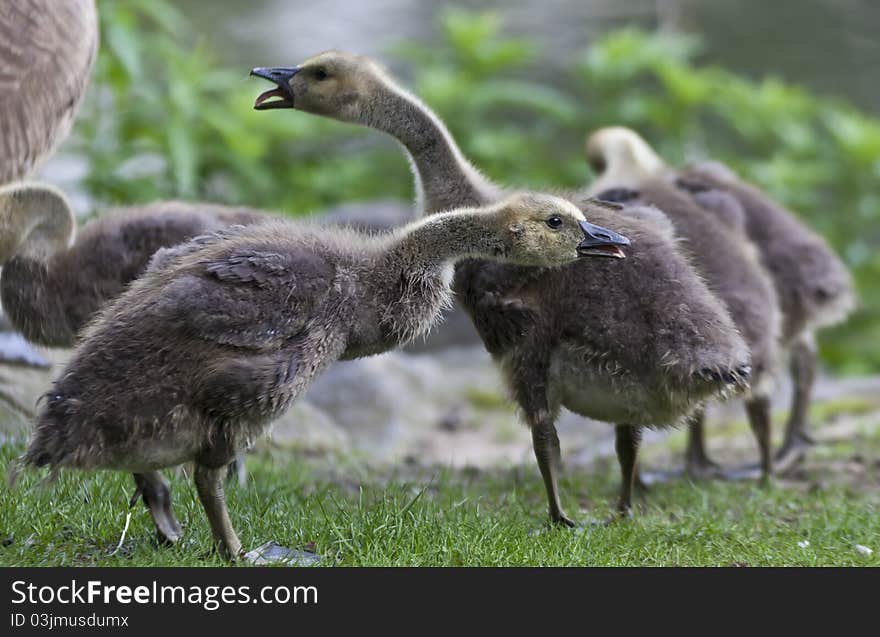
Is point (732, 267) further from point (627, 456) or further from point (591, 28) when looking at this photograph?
point (591, 28)

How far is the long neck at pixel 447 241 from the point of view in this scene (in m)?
5.69

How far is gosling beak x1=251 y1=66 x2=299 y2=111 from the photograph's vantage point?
23.1 ft

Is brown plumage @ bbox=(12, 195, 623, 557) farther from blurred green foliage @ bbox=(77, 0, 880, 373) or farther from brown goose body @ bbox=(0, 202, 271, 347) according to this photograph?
blurred green foliage @ bbox=(77, 0, 880, 373)

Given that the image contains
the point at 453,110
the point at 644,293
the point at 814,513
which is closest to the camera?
the point at 644,293

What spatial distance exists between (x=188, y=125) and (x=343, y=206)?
6.10 feet

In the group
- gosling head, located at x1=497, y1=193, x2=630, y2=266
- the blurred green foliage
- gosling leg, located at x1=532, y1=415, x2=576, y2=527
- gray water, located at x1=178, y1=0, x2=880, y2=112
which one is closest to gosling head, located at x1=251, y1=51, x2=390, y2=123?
gosling head, located at x1=497, y1=193, x2=630, y2=266

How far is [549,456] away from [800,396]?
11.2 feet

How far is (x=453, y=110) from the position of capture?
46.6 ft

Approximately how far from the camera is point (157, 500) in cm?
575

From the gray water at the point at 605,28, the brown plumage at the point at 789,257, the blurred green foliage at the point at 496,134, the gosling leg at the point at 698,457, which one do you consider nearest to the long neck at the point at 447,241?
the brown plumage at the point at 789,257

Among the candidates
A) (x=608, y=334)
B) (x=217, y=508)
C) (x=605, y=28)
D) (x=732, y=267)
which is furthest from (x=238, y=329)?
(x=605, y=28)

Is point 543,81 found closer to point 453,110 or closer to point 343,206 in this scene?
point 453,110

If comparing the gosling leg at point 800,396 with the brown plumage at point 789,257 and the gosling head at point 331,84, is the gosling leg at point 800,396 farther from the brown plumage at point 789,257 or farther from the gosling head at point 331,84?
the gosling head at point 331,84
